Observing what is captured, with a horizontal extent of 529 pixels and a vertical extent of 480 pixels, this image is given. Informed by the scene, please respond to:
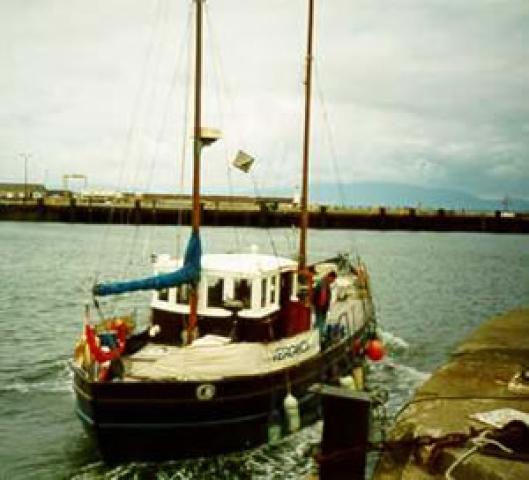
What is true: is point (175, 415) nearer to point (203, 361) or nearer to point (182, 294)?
point (203, 361)

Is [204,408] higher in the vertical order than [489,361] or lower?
lower

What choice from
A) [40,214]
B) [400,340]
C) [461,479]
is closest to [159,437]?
[461,479]

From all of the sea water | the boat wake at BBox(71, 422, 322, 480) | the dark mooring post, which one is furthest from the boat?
the dark mooring post

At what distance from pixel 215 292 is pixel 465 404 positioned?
7.49 metres

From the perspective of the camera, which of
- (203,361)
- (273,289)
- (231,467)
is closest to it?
(203,361)

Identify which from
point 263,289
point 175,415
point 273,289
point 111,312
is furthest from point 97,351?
point 111,312

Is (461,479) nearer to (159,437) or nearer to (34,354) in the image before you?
(159,437)

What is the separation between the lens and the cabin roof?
44.9 ft

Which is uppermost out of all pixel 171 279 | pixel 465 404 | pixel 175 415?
pixel 171 279

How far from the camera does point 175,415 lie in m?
11.1

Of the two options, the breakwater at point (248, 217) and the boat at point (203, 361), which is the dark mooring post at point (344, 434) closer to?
the boat at point (203, 361)

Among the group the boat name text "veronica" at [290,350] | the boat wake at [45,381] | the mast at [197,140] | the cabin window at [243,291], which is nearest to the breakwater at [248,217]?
the boat wake at [45,381]

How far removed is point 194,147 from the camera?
43.1ft

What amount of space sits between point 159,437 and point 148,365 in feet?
4.15
